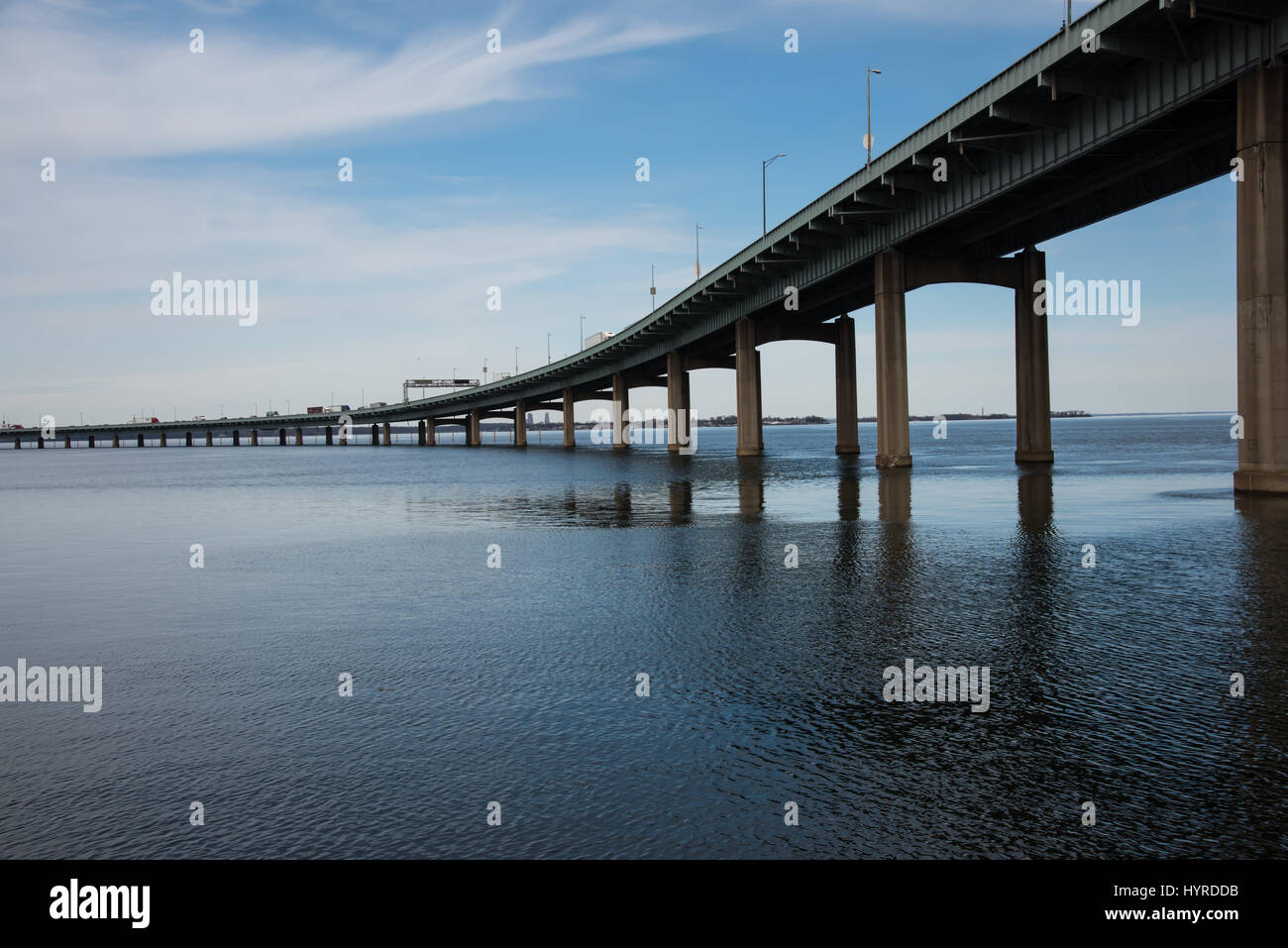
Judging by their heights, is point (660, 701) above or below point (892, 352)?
below

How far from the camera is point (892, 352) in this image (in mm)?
51125

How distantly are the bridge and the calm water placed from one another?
10.1 m

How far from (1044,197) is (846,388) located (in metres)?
40.0

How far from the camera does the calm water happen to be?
5.88 metres

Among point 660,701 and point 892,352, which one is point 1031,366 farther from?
point 660,701

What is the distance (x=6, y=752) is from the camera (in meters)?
7.70

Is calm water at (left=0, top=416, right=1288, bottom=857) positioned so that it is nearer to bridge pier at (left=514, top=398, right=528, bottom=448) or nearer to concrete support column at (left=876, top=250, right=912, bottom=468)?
concrete support column at (left=876, top=250, right=912, bottom=468)

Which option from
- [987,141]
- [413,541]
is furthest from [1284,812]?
[987,141]

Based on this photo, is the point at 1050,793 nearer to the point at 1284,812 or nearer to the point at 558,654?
the point at 1284,812

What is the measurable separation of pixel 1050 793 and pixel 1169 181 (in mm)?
42520

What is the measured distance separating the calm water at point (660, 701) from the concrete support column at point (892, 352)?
29.6 m

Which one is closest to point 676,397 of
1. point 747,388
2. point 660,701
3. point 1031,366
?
point 747,388

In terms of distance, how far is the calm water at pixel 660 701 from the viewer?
588 centimetres

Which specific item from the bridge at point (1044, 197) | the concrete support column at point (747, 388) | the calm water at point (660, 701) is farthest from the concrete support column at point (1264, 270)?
the concrete support column at point (747, 388)
